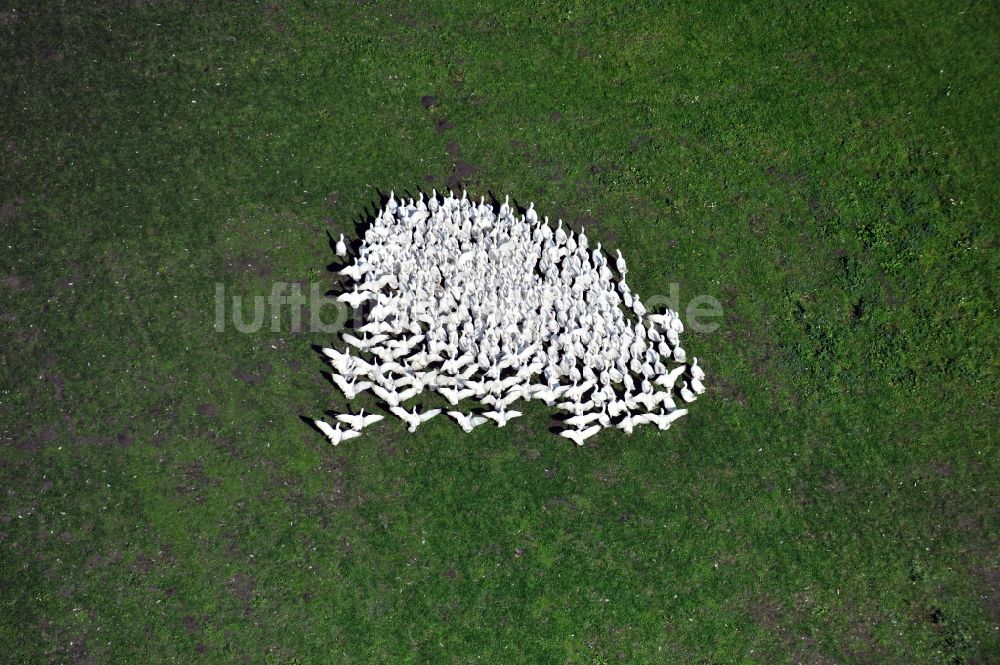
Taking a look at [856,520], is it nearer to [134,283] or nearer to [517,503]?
[517,503]

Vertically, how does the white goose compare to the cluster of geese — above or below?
below

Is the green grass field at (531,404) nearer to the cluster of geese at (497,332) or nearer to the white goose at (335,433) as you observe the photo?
the white goose at (335,433)

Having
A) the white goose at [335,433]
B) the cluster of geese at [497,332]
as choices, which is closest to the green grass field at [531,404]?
the white goose at [335,433]

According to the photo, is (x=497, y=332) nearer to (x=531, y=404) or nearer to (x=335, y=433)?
(x=531, y=404)

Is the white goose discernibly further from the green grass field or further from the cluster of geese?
the green grass field

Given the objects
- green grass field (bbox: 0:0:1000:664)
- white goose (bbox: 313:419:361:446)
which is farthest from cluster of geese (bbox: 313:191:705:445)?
green grass field (bbox: 0:0:1000:664)

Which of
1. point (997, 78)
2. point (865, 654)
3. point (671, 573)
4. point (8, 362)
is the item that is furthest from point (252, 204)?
point (997, 78)
